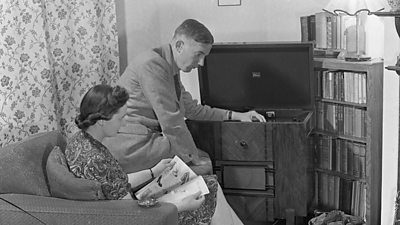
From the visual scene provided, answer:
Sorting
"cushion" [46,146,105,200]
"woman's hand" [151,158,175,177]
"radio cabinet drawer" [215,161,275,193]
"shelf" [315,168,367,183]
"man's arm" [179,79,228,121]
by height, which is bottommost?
"shelf" [315,168,367,183]

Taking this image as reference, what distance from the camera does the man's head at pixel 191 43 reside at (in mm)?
3229

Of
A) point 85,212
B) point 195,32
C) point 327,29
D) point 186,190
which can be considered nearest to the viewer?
point 85,212

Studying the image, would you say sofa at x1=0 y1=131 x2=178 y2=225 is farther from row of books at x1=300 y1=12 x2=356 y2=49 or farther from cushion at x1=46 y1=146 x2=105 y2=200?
row of books at x1=300 y1=12 x2=356 y2=49

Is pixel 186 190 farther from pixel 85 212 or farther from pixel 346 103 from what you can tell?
pixel 346 103

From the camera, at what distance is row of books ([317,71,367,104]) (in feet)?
11.5

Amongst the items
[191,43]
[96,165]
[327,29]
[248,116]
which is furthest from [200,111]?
[96,165]

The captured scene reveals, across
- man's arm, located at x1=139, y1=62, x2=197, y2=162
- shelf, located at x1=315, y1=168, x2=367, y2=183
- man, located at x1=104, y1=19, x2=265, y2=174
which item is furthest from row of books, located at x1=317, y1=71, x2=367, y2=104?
man's arm, located at x1=139, y1=62, x2=197, y2=162

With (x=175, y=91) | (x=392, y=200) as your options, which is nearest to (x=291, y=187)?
(x=392, y=200)

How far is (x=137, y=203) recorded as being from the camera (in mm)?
2400

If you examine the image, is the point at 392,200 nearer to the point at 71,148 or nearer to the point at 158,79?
the point at 158,79

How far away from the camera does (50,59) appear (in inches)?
139

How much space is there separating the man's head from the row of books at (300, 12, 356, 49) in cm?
70

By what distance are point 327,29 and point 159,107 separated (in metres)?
1.07

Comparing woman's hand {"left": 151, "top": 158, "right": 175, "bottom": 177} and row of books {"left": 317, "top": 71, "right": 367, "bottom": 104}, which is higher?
row of books {"left": 317, "top": 71, "right": 367, "bottom": 104}
